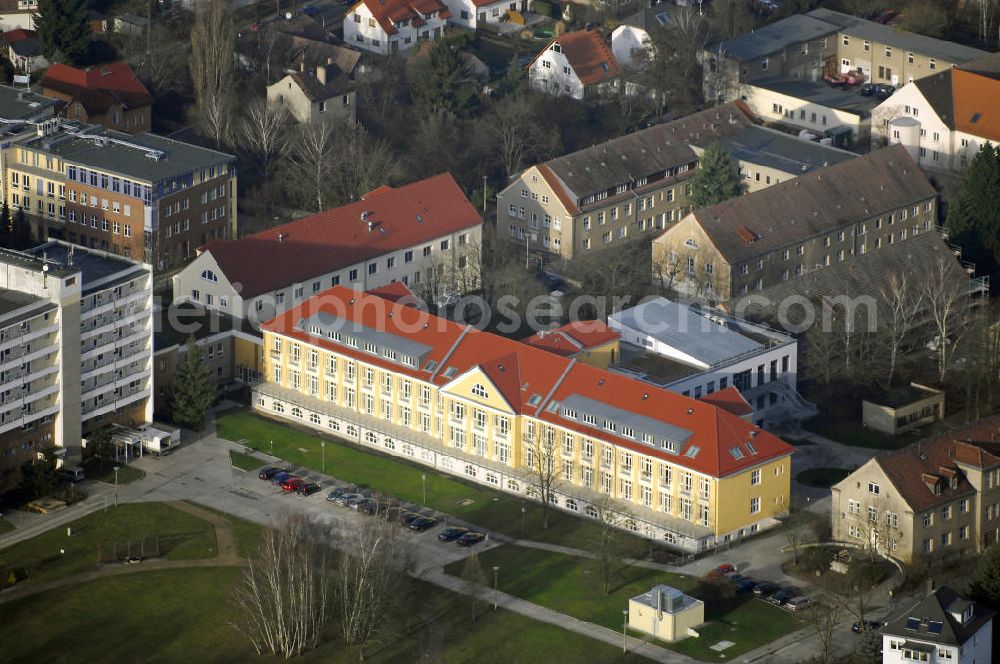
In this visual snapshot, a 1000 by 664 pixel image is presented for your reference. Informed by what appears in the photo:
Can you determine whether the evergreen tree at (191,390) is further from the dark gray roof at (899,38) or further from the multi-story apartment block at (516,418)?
the dark gray roof at (899,38)

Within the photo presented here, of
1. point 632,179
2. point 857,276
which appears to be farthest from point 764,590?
point 632,179

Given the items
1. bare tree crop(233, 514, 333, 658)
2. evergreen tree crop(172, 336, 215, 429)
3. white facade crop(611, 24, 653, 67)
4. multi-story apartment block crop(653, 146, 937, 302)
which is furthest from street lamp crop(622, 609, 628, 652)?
white facade crop(611, 24, 653, 67)

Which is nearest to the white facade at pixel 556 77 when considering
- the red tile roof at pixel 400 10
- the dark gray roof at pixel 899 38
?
the red tile roof at pixel 400 10

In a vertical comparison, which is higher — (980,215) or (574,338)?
(980,215)

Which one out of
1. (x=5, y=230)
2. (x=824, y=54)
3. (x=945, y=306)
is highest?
(x=824, y=54)

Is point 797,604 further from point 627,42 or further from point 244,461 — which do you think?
point 627,42

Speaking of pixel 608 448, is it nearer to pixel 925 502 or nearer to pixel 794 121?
pixel 925 502

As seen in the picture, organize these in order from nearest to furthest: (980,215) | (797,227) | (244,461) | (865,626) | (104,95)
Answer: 1. (865,626)
2. (244,461)
3. (797,227)
4. (980,215)
5. (104,95)

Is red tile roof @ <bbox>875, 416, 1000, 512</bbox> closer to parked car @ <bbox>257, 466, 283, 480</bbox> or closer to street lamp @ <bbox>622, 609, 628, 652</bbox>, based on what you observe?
street lamp @ <bbox>622, 609, 628, 652</bbox>
